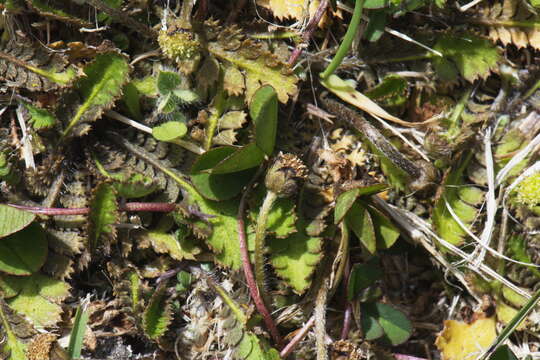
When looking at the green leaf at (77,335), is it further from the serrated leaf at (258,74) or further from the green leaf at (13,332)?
the serrated leaf at (258,74)

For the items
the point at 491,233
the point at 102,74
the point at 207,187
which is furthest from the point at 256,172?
the point at 491,233

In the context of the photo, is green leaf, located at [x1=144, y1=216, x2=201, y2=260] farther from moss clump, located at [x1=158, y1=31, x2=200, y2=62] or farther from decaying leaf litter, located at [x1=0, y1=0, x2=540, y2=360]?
moss clump, located at [x1=158, y1=31, x2=200, y2=62]

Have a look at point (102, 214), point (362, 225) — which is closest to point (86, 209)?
point (102, 214)

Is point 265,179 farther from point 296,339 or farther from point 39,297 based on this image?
point 39,297

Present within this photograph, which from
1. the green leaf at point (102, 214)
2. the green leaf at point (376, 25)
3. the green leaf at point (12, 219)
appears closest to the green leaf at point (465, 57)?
the green leaf at point (376, 25)

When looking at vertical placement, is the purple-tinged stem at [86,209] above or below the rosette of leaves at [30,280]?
above

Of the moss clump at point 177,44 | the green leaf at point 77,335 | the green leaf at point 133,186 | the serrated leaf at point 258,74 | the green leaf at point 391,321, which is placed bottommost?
the green leaf at point 77,335
